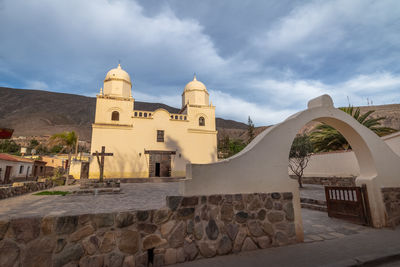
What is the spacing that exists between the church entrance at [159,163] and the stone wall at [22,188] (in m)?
8.45

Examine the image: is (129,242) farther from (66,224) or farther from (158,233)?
(66,224)

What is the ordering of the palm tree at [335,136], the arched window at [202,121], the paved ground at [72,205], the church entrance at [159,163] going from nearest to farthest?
the paved ground at [72,205] < the palm tree at [335,136] < the church entrance at [159,163] < the arched window at [202,121]

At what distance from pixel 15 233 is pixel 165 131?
18619 mm

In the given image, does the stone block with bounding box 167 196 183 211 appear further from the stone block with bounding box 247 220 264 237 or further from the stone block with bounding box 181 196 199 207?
the stone block with bounding box 247 220 264 237

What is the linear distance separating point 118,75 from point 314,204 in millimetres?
20534

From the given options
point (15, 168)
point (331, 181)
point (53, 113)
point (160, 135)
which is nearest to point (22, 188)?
point (160, 135)

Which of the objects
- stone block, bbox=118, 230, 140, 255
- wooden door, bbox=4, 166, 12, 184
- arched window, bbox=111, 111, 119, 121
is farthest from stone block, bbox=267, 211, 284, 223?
wooden door, bbox=4, 166, 12, 184

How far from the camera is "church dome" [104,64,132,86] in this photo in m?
20.8

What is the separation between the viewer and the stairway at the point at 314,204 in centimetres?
683

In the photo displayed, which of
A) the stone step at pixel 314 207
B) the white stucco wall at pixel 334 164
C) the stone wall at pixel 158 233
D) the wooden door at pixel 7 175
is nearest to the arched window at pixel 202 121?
the white stucco wall at pixel 334 164

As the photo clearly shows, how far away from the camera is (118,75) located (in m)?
21.0

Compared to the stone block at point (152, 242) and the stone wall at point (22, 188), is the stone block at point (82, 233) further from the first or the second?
the stone wall at point (22, 188)

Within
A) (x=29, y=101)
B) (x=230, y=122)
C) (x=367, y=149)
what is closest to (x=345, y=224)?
(x=367, y=149)

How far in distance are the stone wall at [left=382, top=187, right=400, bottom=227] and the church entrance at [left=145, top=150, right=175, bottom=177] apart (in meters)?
17.1
